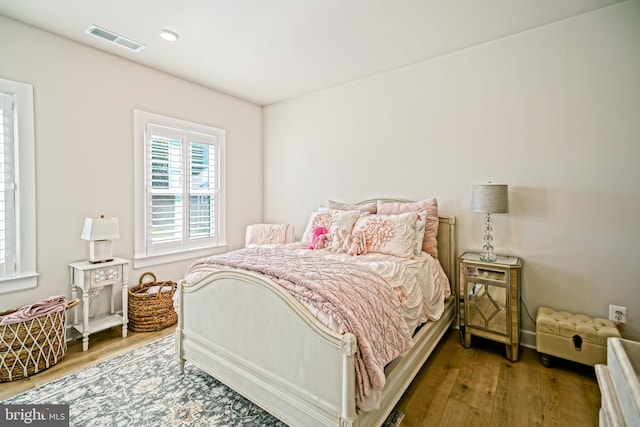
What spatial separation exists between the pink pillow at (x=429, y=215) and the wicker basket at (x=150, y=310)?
7.97 ft

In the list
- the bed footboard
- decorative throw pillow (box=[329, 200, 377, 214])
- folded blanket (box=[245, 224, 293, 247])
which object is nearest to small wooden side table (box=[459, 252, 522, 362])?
decorative throw pillow (box=[329, 200, 377, 214])

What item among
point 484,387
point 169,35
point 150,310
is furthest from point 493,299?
point 169,35

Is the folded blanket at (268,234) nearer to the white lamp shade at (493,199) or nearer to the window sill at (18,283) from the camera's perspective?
the window sill at (18,283)

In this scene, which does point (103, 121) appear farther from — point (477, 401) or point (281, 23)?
point (477, 401)

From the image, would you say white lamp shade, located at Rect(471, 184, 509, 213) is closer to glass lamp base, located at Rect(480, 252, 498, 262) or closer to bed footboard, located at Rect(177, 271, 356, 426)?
glass lamp base, located at Rect(480, 252, 498, 262)

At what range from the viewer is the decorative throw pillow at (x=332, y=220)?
9.98 ft

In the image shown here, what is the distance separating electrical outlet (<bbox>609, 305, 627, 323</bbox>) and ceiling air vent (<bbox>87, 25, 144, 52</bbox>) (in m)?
4.46

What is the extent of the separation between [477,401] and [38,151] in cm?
381

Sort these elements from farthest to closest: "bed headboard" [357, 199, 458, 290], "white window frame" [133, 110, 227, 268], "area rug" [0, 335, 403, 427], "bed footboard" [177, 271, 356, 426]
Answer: "white window frame" [133, 110, 227, 268]
"bed headboard" [357, 199, 458, 290]
"area rug" [0, 335, 403, 427]
"bed footboard" [177, 271, 356, 426]

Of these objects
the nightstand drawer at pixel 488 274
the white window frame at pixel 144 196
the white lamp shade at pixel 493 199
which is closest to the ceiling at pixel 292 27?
the white window frame at pixel 144 196

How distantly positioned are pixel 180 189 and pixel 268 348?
251 cm

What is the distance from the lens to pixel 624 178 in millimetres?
2254

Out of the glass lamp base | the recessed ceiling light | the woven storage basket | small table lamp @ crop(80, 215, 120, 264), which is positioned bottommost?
the woven storage basket

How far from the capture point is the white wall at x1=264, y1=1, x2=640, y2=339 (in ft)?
7.43
